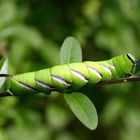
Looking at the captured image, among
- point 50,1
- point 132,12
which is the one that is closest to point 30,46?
point 50,1

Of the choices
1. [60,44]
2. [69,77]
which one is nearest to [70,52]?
[69,77]

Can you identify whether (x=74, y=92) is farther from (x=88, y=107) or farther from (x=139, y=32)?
(x=139, y=32)

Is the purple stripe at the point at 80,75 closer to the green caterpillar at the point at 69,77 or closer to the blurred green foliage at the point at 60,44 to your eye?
the green caterpillar at the point at 69,77

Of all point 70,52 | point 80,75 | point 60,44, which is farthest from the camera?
point 60,44

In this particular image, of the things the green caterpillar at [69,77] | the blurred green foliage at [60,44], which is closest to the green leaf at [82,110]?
the green caterpillar at [69,77]

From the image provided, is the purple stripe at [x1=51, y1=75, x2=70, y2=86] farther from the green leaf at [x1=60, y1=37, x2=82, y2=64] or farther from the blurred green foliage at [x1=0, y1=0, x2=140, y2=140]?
the blurred green foliage at [x1=0, y1=0, x2=140, y2=140]

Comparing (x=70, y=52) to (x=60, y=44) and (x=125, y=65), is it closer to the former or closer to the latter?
(x=125, y=65)
